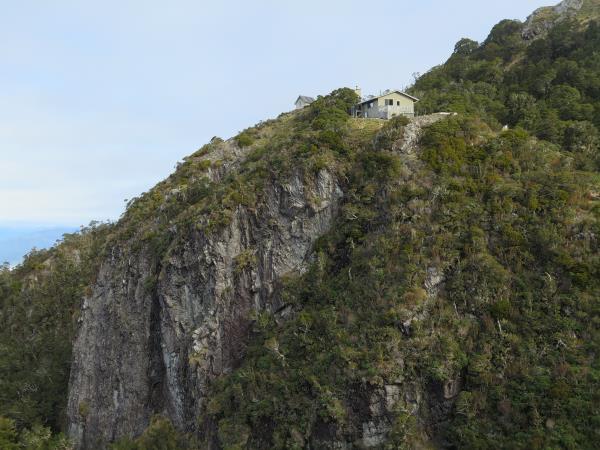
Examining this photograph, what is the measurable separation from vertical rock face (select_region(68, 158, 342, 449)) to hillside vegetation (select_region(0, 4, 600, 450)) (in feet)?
3.64

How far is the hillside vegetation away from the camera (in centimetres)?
2734

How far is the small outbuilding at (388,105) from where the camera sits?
5013cm

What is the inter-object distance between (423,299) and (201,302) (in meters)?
18.0

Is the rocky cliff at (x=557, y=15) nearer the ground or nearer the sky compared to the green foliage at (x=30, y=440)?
nearer the sky

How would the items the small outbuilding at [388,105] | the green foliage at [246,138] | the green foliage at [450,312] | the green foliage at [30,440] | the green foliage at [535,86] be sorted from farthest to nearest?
the green foliage at [246,138], the small outbuilding at [388,105], the green foliage at [535,86], the green foliage at [30,440], the green foliage at [450,312]

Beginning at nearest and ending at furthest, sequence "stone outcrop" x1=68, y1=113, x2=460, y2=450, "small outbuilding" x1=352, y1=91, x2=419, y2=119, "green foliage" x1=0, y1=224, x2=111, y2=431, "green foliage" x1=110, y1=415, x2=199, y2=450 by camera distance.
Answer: "green foliage" x1=110, y1=415, x2=199, y2=450 → "stone outcrop" x1=68, y1=113, x2=460, y2=450 → "small outbuilding" x1=352, y1=91, x2=419, y2=119 → "green foliage" x1=0, y1=224, x2=111, y2=431

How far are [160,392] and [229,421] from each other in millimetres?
11038

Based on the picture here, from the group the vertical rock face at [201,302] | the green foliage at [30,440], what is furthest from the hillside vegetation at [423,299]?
the vertical rock face at [201,302]

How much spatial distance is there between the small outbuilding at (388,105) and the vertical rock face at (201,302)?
1553cm

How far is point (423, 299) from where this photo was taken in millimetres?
30297

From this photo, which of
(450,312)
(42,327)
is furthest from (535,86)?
(42,327)

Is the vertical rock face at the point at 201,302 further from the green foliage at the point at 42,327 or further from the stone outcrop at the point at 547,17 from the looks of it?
the stone outcrop at the point at 547,17

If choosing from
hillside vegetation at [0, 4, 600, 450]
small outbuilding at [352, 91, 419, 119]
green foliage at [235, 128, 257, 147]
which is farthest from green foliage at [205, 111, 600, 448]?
green foliage at [235, 128, 257, 147]

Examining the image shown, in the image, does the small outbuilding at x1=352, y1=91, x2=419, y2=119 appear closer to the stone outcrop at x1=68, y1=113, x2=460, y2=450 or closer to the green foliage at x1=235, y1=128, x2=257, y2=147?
the stone outcrop at x1=68, y1=113, x2=460, y2=450
